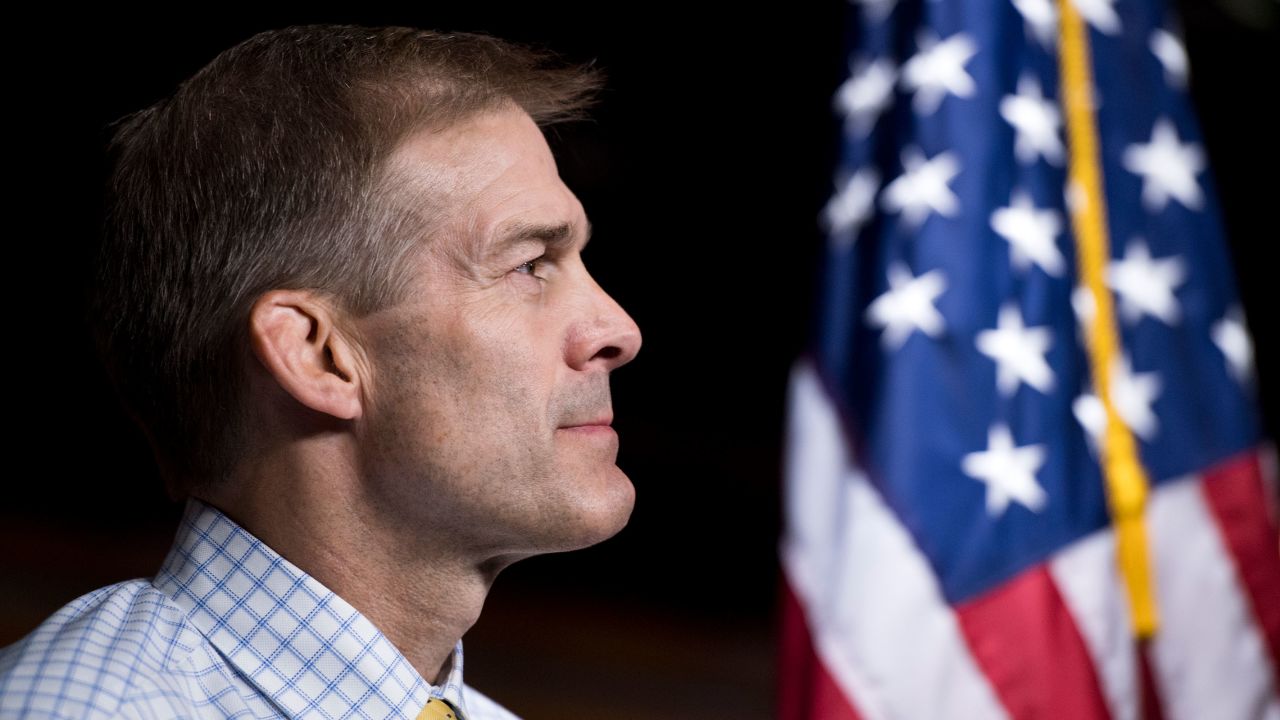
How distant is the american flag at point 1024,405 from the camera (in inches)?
69.9

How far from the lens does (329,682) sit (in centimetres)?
99

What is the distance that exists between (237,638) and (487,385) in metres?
0.28

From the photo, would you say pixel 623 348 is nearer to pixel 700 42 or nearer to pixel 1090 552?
pixel 1090 552

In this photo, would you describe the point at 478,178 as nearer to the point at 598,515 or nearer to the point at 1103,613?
the point at 598,515

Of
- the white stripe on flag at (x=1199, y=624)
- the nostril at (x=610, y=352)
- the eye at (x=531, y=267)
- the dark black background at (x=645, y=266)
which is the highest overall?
the eye at (x=531, y=267)

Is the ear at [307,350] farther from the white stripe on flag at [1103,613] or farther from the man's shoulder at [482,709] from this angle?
the white stripe on flag at [1103,613]

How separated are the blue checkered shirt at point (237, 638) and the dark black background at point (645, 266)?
14.2 ft

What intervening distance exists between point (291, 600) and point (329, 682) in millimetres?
73

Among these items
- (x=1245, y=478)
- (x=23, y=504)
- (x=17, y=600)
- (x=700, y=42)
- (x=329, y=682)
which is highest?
(x=329, y=682)

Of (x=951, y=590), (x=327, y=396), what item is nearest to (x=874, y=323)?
(x=951, y=590)

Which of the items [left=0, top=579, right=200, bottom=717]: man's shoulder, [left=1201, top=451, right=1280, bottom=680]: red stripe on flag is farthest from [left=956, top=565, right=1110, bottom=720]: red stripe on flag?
[left=0, top=579, right=200, bottom=717]: man's shoulder

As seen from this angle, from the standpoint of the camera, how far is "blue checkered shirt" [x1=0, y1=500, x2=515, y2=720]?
3.06ft

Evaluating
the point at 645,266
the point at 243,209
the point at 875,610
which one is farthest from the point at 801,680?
the point at 645,266

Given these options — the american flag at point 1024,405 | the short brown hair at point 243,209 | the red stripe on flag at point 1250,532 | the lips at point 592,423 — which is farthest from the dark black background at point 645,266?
the lips at point 592,423
